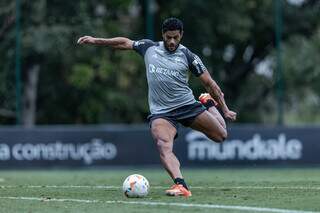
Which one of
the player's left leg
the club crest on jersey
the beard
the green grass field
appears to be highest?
the beard

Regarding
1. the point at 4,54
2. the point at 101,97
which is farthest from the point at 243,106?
the point at 4,54

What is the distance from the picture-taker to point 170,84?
12.2 meters

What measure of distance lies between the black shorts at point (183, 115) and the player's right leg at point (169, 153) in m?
0.07

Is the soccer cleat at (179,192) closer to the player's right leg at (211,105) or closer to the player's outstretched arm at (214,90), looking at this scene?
the player's outstretched arm at (214,90)

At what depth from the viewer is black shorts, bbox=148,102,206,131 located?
40.5 feet

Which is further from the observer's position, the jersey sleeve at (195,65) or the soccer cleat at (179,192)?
the jersey sleeve at (195,65)

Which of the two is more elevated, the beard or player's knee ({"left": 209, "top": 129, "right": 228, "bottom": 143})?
the beard

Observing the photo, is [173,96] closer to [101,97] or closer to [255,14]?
[101,97]

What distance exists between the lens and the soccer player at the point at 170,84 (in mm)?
12039

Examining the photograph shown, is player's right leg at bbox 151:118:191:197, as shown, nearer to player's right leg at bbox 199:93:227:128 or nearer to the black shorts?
the black shorts

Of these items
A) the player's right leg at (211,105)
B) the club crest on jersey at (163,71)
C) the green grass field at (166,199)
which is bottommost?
the green grass field at (166,199)

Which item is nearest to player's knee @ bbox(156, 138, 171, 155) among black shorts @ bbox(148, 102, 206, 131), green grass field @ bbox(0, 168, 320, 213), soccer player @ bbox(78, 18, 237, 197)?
soccer player @ bbox(78, 18, 237, 197)

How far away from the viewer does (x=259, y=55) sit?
36.5 m

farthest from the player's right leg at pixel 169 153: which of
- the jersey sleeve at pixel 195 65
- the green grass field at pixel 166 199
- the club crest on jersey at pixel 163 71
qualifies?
the jersey sleeve at pixel 195 65
